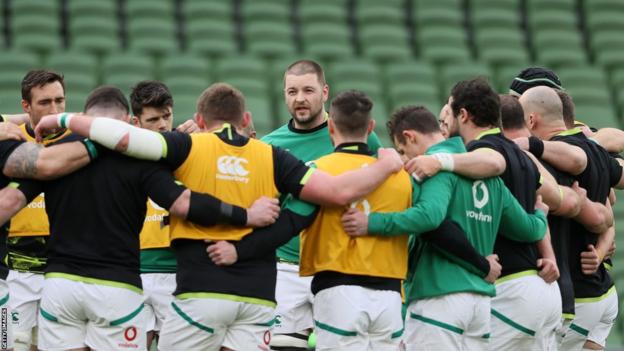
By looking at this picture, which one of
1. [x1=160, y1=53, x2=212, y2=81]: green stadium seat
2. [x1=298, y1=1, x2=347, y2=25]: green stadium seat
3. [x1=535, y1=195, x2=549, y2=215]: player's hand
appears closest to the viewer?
[x1=535, y1=195, x2=549, y2=215]: player's hand

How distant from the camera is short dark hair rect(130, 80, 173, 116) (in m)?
7.91

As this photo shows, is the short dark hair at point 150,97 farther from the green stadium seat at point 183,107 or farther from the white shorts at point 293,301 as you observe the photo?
the green stadium seat at point 183,107

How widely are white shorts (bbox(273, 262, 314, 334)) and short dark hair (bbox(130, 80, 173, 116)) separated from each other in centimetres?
154

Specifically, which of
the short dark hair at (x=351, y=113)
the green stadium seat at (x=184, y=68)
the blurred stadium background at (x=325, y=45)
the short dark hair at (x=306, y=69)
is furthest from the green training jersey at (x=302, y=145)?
the green stadium seat at (x=184, y=68)

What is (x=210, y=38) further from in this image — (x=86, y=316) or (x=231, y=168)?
(x=86, y=316)

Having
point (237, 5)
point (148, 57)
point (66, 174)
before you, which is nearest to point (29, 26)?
point (148, 57)

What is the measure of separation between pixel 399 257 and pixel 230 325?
111cm

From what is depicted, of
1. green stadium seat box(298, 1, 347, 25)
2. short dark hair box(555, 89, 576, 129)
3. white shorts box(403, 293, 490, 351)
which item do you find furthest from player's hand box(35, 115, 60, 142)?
green stadium seat box(298, 1, 347, 25)

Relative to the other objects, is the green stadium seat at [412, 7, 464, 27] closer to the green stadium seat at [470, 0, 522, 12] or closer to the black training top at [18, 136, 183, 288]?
the green stadium seat at [470, 0, 522, 12]

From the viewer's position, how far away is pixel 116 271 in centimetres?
639

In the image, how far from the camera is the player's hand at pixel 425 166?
6594 mm

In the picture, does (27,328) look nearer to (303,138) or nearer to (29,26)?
(303,138)

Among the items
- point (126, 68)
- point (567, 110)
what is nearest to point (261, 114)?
point (126, 68)

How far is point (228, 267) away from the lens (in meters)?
6.34
